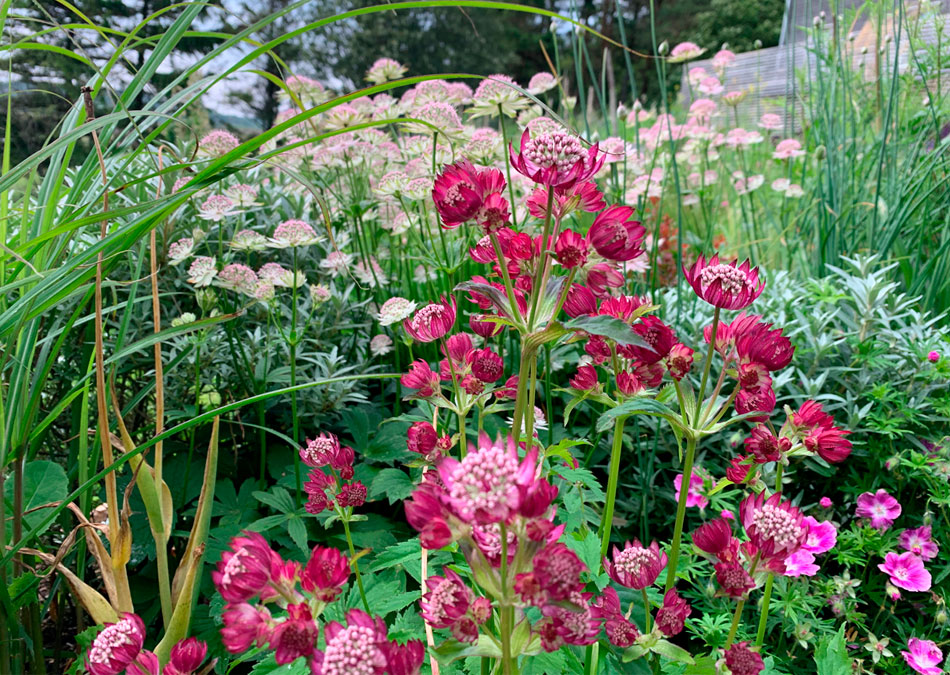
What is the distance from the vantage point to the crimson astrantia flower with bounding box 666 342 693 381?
2.43 feet

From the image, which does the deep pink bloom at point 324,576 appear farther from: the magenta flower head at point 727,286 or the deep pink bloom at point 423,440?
the magenta flower head at point 727,286

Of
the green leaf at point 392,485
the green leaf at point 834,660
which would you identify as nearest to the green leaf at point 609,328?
the green leaf at point 834,660

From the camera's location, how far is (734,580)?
670 millimetres

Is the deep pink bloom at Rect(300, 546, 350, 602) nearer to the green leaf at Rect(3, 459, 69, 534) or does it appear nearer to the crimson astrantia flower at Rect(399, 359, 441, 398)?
the crimson astrantia flower at Rect(399, 359, 441, 398)

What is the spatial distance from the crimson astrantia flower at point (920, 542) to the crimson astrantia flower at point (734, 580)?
0.97m

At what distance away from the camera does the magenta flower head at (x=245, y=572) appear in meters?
0.52

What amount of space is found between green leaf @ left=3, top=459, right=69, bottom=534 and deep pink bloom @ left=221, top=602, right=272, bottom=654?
831 millimetres

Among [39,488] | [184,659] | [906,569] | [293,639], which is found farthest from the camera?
[906,569]

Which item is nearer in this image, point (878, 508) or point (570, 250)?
point (570, 250)

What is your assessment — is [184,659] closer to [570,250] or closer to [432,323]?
[432,323]

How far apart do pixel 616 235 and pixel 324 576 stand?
1.40 feet

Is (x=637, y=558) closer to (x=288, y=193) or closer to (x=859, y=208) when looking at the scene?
(x=288, y=193)

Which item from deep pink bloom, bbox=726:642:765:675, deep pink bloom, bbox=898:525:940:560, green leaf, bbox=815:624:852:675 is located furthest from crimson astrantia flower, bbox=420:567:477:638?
deep pink bloom, bbox=898:525:940:560

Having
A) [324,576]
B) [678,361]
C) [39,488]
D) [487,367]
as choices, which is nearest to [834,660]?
[678,361]
